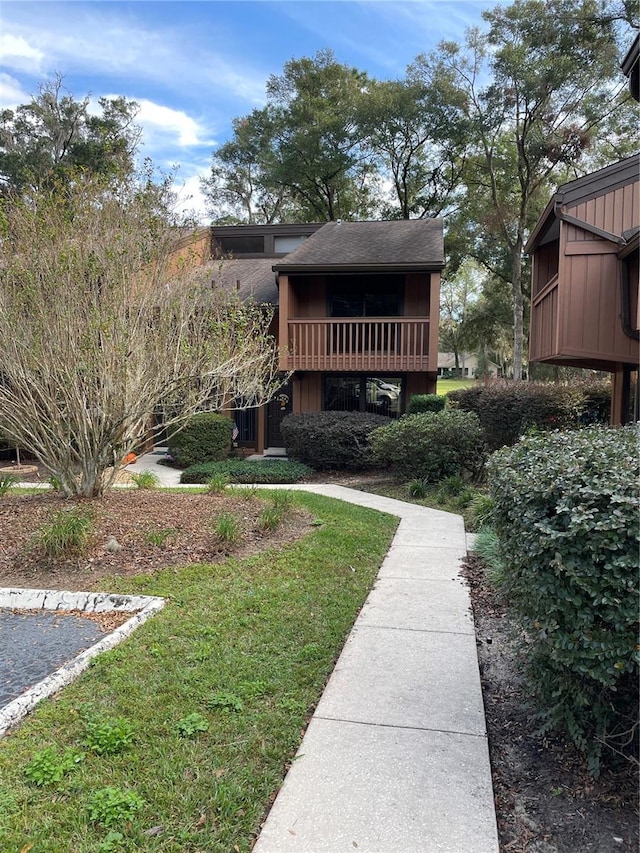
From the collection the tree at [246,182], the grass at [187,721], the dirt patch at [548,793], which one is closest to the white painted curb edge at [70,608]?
the grass at [187,721]

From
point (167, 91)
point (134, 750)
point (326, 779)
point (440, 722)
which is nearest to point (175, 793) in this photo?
point (134, 750)

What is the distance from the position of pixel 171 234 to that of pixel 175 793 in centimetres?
681

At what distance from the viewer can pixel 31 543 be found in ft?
17.6

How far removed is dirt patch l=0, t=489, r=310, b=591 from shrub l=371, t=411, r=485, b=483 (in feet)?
10.4

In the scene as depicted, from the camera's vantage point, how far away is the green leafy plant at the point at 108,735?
2.59 meters

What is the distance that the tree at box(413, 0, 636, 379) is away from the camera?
21.0 m

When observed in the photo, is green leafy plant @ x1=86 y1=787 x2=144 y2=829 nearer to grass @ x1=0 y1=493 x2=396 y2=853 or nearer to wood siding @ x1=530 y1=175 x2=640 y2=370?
grass @ x1=0 y1=493 x2=396 y2=853

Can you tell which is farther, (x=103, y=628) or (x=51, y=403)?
(x=51, y=403)

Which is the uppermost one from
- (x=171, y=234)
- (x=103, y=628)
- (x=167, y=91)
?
(x=167, y=91)

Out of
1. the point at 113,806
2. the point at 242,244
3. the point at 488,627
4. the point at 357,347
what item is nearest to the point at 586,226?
the point at 357,347

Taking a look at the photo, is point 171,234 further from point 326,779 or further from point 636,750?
point 636,750

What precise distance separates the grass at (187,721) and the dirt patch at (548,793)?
3.23 ft

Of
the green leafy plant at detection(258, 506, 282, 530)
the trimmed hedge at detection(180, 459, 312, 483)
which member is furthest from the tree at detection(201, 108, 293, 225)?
the green leafy plant at detection(258, 506, 282, 530)

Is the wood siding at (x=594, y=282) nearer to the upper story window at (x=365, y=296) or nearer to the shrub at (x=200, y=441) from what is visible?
the upper story window at (x=365, y=296)
